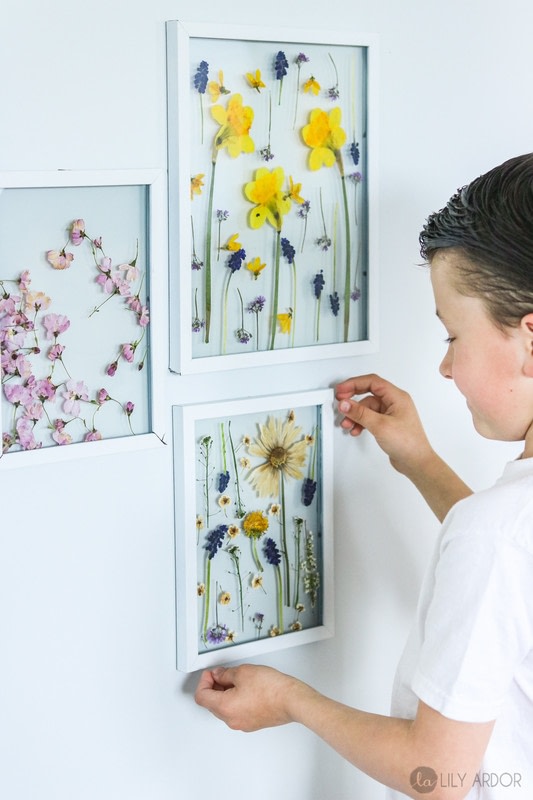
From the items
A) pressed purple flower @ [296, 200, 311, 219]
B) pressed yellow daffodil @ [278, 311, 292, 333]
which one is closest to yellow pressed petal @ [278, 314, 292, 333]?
pressed yellow daffodil @ [278, 311, 292, 333]

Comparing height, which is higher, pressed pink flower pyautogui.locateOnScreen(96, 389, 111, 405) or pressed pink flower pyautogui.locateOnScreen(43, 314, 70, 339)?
pressed pink flower pyautogui.locateOnScreen(43, 314, 70, 339)

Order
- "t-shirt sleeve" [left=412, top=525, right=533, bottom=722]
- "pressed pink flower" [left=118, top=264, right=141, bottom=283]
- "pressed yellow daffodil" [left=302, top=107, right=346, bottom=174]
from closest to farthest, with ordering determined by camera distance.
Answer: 1. "t-shirt sleeve" [left=412, top=525, right=533, bottom=722]
2. "pressed pink flower" [left=118, top=264, right=141, bottom=283]
3. "pressed yellow daffodil" [left=302, top=107, right=346, bottom=174]

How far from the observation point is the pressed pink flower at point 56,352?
0.88 meters

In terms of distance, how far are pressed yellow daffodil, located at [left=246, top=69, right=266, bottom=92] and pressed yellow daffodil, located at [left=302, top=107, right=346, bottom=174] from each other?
7 cm

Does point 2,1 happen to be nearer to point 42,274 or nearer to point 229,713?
point 42,274

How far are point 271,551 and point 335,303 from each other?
0.87 feet

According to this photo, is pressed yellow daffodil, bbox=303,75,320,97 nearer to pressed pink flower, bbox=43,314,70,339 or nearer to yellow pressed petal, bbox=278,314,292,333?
yellow pressed petal, bbox=278,314,292,333

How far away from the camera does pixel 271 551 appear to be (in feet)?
3.47

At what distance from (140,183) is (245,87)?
0.15 metres

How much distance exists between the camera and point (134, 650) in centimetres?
98

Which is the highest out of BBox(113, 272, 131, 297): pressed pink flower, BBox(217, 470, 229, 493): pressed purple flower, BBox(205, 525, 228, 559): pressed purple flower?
BBox(113, 272, 131, 297): pressed pink flower

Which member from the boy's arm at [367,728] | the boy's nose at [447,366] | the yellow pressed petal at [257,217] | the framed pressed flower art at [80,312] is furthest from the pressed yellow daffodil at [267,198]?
the boy's arm at [367,728]

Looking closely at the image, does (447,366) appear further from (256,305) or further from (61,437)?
(61,437)

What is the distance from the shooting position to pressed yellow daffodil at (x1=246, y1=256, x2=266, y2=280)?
99cm
